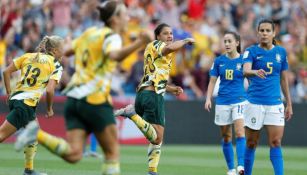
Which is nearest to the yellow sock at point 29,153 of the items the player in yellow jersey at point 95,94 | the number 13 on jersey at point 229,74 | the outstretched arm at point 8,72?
the outstretched arm at point 8,72

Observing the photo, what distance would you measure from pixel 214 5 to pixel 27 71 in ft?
46.0

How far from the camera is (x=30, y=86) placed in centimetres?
1261

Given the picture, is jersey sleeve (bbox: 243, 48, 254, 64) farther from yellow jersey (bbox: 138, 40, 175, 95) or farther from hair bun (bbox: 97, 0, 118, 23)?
hair bun (bbox: 97, 0, 118, 23)

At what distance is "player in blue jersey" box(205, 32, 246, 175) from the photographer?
1406 cm

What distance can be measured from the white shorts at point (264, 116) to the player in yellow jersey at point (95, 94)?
3.11 meters

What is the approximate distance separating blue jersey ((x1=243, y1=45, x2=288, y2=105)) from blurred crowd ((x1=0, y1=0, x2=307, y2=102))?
32.5ft

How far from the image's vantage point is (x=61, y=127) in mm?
21672

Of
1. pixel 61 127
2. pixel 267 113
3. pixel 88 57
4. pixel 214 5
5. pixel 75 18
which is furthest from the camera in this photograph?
pixel 214 5

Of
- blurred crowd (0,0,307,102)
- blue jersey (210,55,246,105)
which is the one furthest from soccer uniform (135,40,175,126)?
blurred crowd (0,0,307,102)

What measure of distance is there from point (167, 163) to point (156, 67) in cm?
378

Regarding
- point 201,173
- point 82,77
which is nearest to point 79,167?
point 201,173

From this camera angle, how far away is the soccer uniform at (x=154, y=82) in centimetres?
1264

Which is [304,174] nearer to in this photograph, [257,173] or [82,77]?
[257,173]

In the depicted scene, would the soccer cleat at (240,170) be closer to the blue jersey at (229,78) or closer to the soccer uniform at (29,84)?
the blue jersey at (229,78)
